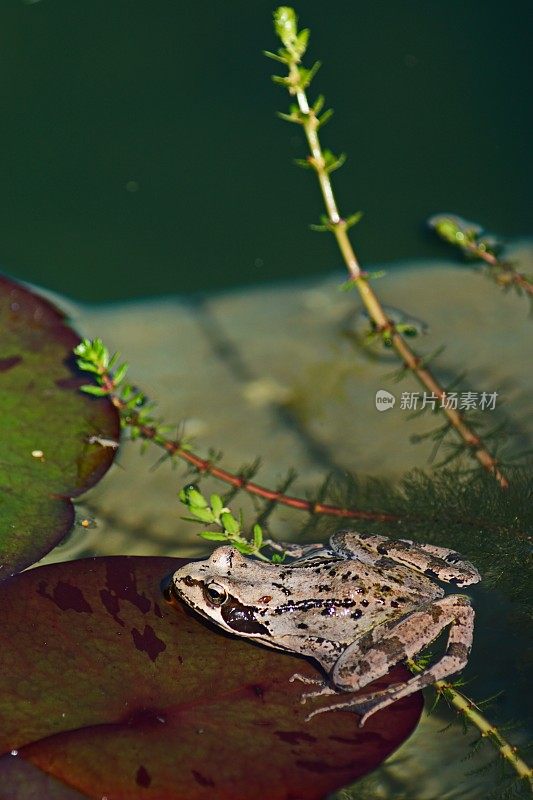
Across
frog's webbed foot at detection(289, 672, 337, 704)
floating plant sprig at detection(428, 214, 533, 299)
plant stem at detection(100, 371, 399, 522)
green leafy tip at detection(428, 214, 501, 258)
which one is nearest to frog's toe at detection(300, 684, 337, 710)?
frog's webbed foot at detection(289, 672, 337, 704)

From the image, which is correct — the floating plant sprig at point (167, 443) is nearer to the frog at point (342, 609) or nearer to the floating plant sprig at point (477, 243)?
the frog at point (342, 609)

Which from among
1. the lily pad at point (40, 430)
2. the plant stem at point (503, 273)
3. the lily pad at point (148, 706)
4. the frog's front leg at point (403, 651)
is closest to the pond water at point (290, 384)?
the plant stem at point (503, 273)

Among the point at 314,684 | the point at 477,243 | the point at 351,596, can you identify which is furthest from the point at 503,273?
the point at 314,684

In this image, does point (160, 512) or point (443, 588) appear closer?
point (443, 588)

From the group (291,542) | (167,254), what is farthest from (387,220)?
(291,542)

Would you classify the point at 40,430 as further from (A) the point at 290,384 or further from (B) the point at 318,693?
(B) the point at 318,693

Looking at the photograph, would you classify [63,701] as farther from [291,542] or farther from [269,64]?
[269,64]
